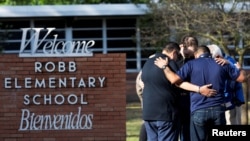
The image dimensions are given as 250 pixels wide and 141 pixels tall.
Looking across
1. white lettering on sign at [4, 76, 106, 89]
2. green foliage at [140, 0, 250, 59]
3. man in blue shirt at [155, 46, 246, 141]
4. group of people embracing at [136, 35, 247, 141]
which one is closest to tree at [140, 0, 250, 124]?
green foliage at [140, 0, 250, 59]

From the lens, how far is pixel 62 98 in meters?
11.9

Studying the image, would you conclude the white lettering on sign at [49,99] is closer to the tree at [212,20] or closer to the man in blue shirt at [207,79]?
the man in blue shirt at [207,79]

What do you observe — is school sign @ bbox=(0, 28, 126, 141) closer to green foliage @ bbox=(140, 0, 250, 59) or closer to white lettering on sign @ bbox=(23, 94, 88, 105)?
white lettering on sign @ bbox=(23, 94, 88, 105)

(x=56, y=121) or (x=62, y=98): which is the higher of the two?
(x=62, y=98)

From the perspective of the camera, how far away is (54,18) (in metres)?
25.3

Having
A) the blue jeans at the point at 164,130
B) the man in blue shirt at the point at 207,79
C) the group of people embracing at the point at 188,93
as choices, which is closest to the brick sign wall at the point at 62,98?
the group of people embracing at the point at 188,93

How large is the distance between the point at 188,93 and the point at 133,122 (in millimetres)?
8518

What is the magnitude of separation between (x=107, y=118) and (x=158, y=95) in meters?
3.39

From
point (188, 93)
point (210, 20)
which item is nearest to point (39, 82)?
point (188, 93)

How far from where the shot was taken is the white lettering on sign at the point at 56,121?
11.9 m

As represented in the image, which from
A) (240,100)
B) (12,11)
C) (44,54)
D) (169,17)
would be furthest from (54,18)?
(240,100)

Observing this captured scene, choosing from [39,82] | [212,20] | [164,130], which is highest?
[212,20]

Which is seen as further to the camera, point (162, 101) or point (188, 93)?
point (188, 93)

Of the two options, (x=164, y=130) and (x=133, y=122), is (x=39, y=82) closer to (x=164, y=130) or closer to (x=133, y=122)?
(x=164, y=130)
